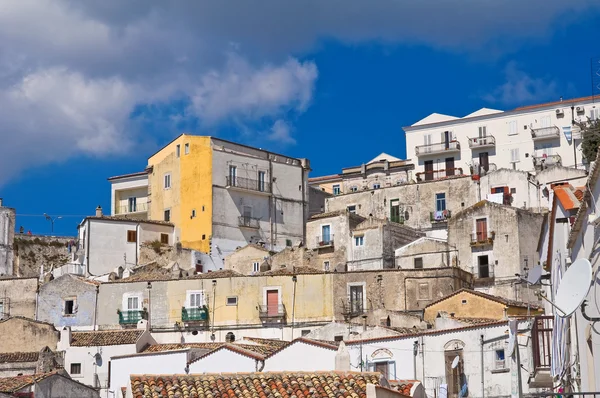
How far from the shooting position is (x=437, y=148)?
89.2 metres

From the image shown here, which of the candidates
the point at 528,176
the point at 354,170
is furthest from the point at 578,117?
the point at 354,170

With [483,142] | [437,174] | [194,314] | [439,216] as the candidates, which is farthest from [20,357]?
[483,142]

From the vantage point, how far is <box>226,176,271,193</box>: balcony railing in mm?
81062

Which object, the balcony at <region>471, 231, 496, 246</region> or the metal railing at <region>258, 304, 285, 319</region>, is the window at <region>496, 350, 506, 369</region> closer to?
the metal railing at <region>258, 304, 285, 319</region>

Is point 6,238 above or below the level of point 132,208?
below

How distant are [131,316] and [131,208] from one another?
2178 cm

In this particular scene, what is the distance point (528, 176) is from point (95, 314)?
100 ft

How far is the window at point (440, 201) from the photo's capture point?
78575 millimetres

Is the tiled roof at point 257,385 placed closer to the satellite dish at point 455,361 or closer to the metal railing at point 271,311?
the satellite dish at point 455,361

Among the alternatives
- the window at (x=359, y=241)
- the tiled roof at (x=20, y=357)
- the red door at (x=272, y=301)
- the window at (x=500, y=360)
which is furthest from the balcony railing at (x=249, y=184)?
the window at (x=500, y=360)

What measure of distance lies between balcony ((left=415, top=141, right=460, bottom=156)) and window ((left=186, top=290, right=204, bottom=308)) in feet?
95.8

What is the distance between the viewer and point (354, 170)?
94.8m

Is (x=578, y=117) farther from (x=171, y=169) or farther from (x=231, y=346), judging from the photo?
(x=231, y=346)

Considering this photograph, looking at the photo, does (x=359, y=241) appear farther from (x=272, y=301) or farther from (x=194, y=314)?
(x=194, y=314)
